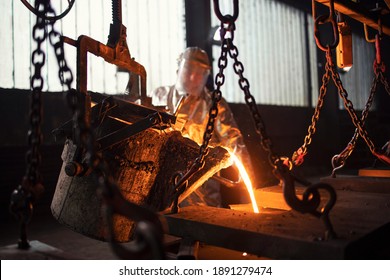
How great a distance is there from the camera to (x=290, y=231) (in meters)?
1.46

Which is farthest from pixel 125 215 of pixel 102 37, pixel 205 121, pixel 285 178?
pixel 102 37

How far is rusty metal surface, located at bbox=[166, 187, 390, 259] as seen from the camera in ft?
4.29

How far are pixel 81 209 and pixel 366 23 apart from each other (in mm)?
2898

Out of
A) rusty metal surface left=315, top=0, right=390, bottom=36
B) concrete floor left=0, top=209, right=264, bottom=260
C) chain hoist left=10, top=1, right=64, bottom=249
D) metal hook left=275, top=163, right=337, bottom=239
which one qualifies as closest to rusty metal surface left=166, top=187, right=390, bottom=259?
metal hook left=275, top=163, right=337, bottom=239

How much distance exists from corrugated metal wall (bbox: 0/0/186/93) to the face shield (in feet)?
5.37

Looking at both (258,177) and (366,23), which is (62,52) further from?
(258,177)

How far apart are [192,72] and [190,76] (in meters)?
0.06

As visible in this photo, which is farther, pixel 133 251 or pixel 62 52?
pixel 62 52

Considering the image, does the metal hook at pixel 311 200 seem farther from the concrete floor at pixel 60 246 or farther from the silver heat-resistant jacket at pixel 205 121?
the silver heat-resistant jacket at pixel 205 121

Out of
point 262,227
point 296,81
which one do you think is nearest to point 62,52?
point 262,227

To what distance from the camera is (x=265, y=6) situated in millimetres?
8664

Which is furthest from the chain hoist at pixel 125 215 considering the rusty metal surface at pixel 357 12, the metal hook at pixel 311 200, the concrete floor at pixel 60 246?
the rusty metal surface at pixel 357 12

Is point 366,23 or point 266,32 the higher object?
point 266,32

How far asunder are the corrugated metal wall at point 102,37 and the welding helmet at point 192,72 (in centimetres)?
161
